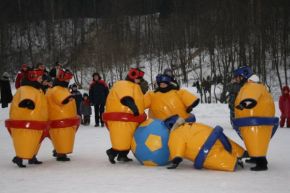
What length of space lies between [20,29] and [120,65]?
10011 mm

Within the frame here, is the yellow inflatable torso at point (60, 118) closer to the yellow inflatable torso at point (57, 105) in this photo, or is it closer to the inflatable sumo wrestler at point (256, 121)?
the yellow inflatable torso at point (57, 105)

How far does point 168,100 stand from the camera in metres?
7.21

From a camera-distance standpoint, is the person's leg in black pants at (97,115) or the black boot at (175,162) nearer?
the black boot at (175,162)

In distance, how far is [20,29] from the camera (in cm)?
3606

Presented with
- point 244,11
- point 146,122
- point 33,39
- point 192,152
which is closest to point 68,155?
point 146,122

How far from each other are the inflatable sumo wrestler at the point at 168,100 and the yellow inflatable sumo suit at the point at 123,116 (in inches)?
14.2

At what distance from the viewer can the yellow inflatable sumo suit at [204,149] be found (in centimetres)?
604

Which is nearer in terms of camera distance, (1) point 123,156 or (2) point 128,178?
(2) point 128,178

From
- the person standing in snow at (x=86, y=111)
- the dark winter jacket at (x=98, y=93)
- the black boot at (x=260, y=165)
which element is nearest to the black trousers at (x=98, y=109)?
the dark winter jacket at (x=98, y=93)

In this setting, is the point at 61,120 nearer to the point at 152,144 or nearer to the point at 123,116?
the point at 123,116

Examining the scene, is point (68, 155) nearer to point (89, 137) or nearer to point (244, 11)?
point (89, 137)

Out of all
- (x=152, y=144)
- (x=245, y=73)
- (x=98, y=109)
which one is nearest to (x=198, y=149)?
(x=152, y=144)

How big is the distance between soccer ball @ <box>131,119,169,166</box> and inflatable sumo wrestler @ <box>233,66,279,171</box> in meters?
1.08

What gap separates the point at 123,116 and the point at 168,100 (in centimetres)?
86
